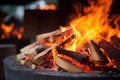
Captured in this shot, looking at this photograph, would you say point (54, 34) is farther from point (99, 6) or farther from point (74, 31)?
point (99, 6)

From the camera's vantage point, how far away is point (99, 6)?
191 inches

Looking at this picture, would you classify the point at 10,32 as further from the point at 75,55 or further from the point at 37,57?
the point at 75,55

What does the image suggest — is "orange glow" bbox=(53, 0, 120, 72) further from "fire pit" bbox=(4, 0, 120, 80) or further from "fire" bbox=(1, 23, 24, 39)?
"fire" bbox=(1, 23, 24, 39)

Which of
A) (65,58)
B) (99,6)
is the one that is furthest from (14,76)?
(99,6)

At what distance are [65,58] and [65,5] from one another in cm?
315

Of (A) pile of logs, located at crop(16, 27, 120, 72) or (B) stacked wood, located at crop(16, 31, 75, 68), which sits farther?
(B) stacked wood, located at crop(16, 31, 75, 68)

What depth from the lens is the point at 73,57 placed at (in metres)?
3.17

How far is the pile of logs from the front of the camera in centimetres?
311

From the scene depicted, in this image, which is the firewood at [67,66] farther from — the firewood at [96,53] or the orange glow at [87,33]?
the firewood at [96,53]

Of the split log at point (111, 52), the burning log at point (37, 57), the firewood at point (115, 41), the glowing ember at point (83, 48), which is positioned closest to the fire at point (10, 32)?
the glowing ember at point (83, 48)

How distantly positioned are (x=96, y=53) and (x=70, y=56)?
261 mm

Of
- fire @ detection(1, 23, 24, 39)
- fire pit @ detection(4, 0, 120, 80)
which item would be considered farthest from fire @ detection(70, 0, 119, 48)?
fire @ detection(1, 23, 24, 39)

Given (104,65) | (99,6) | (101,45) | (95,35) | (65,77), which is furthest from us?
(99,6)

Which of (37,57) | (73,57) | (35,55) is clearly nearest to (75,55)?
(73,57)
